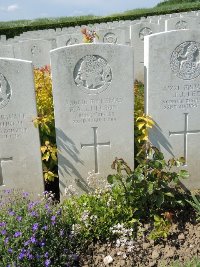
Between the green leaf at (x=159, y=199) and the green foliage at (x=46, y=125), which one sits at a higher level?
the green foliage at (x=46, y=125)

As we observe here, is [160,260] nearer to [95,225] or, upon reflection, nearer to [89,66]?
[95,225]

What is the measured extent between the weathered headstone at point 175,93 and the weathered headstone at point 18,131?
1251 millimetres

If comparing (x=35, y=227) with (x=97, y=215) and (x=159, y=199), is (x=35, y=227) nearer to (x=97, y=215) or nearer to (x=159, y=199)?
(x=97, y=215)

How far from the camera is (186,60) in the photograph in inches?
144

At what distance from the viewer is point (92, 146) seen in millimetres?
3934

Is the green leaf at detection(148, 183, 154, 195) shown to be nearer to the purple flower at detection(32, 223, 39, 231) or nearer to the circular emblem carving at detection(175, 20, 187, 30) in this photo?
the purple flower at detection(32, 223, 39, 231)

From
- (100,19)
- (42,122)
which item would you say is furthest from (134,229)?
(100,19)

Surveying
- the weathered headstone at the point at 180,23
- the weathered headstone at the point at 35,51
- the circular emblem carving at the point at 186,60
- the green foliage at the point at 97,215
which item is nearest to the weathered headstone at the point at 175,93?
the circular emblem carving at the point at 186,60

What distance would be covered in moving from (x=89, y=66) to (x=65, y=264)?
188cm

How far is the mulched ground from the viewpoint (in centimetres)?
305

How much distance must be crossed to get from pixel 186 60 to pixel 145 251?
6.35 feet

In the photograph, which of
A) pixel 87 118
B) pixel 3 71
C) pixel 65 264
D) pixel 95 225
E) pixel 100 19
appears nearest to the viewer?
pixel 65 264

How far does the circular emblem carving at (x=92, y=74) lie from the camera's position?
357 centimetres

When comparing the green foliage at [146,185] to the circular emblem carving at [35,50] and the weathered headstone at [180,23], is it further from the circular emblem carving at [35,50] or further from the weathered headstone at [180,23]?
the weathered headstone at [180,23]
